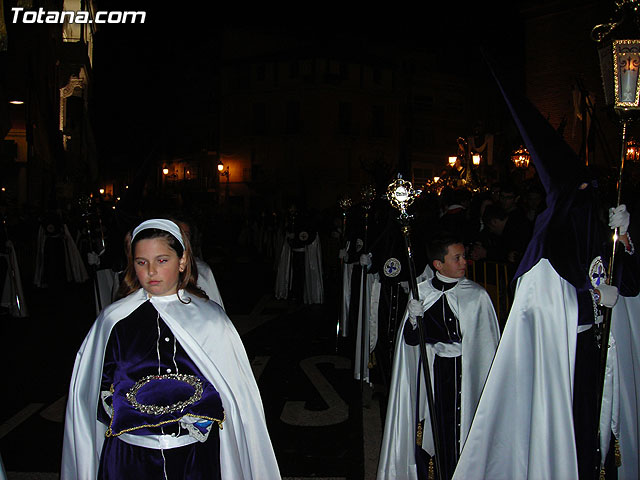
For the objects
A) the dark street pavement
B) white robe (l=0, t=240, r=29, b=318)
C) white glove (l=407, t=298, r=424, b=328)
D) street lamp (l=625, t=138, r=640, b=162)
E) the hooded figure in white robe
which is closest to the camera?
the hooded figure in white robe

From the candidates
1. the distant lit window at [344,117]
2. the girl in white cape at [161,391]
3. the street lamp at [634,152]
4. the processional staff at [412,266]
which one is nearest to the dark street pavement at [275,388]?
the processional staff at [412,266]

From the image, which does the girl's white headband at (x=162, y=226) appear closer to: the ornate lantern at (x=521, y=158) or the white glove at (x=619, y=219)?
the white glove at (x=619, y=219)

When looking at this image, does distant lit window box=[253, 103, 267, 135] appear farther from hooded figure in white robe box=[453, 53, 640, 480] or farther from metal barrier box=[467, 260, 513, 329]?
hooded figure in white robe box=[453, 53, 640, 480]

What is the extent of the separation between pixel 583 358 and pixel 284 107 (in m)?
45.7

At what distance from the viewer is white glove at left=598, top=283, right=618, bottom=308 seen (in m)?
3.72

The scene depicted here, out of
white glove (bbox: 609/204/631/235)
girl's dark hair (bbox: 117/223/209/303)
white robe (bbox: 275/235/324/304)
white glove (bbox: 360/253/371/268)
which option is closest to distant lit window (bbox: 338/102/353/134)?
white robe (bbox: 275/235/324/304)

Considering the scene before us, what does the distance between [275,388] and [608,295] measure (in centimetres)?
439

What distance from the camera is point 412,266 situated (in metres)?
4.15

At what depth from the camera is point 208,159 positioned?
54.2m

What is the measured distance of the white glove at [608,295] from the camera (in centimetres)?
372

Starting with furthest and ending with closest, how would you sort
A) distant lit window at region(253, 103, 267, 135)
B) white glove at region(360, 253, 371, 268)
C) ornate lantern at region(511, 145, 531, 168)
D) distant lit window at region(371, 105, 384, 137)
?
1. distant lit window at region(371, 105, 384, 137)
2. distant lit window at region(253, 103, 267, 135)
3. ornate lantern at region(511, 145, 531, 168)
4. white glove at region(360, 253, 371, 268)

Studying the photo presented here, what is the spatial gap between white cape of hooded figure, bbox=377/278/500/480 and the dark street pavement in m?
0.57

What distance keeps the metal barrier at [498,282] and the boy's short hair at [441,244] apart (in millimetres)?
1761

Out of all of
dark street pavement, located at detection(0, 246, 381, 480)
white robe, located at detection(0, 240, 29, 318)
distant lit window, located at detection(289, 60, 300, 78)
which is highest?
distant lit window, located at detection(289, 60, 300, 78)
